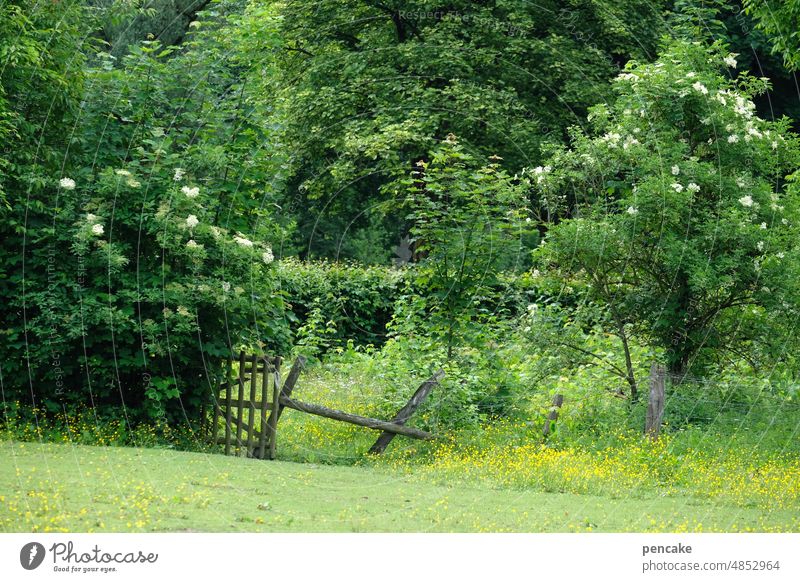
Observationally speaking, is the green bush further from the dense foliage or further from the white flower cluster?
the white flower cluster

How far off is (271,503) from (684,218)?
7.22 m

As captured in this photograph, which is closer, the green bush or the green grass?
the green grass

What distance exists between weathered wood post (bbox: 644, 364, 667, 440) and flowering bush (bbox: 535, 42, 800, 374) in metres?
1.72

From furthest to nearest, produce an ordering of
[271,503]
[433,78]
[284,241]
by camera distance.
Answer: [433,78] < [284,241] < [271,503]

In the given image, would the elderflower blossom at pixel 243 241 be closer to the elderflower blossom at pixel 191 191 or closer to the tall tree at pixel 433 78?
the elderflower blossom at pixel 191 191

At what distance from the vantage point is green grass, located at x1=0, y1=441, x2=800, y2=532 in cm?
Answer: 808

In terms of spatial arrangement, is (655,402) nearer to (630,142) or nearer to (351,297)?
(630,142)

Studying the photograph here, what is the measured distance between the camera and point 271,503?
9.19m

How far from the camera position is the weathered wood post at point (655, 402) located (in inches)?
460

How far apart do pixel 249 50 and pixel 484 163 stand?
29.8ft

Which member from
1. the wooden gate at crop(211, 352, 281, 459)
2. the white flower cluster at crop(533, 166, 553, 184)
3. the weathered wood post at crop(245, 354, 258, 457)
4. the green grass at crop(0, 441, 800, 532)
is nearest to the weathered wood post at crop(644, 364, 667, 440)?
the green grass at crop(0, 441, 800, 532)

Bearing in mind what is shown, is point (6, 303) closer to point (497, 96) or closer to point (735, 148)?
point (735, 148)

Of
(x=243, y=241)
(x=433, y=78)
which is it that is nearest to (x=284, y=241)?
(x=243, y=241)

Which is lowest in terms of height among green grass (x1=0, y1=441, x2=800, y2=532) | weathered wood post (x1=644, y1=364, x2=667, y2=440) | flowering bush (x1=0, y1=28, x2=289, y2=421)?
green grass (x1=0, y1=441, x2=800, y2=532)
